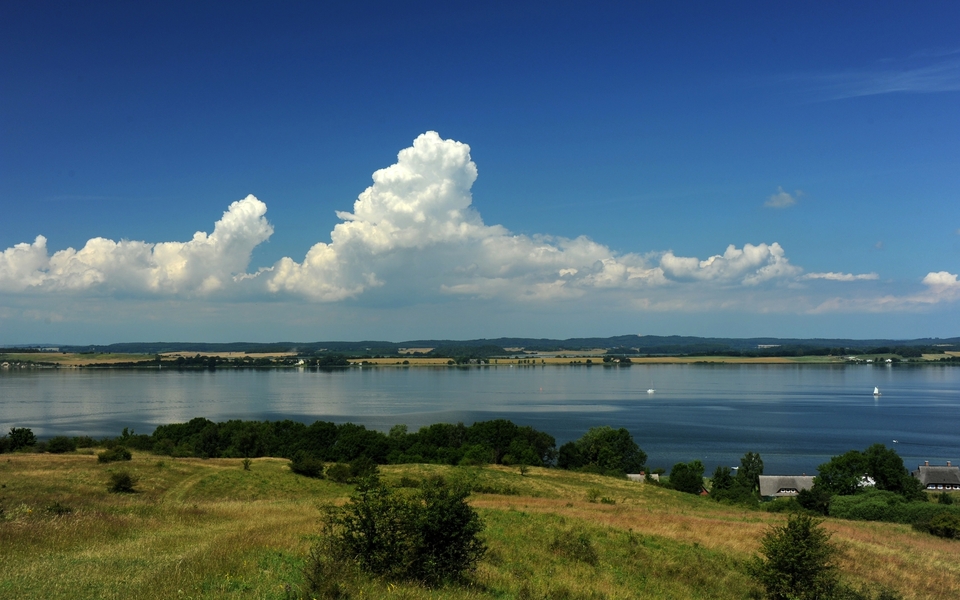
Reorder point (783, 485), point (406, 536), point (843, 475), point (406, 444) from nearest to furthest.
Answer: point (406, 536), point (843, 475), point (783, 485), point (406, 444)

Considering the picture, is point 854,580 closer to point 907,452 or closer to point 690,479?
point 690,479

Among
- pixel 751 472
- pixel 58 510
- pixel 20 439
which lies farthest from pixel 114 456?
pixel 751 472

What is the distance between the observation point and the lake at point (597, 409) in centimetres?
8406

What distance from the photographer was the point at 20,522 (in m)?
13.1

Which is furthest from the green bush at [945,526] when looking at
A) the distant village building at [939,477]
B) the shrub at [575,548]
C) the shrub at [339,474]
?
the distant village building at [939,477]

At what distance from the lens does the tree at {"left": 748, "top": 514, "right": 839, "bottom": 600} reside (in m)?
14.2

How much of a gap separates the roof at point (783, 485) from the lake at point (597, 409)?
920 centimetres

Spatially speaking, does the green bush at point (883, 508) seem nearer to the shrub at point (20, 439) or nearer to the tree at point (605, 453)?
the tree at point (605, 453)

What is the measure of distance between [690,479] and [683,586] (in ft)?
144

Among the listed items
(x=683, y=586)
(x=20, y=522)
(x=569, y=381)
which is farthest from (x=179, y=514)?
(x=569, y=381)

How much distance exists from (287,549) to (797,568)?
11112 millimetres

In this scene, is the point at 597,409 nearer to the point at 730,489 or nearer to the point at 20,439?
the point at 730,489

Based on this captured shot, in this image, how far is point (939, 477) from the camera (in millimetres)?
61219

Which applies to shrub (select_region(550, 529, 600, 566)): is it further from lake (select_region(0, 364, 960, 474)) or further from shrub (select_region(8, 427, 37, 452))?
lake (select_region(0, 364, 960, 474))
